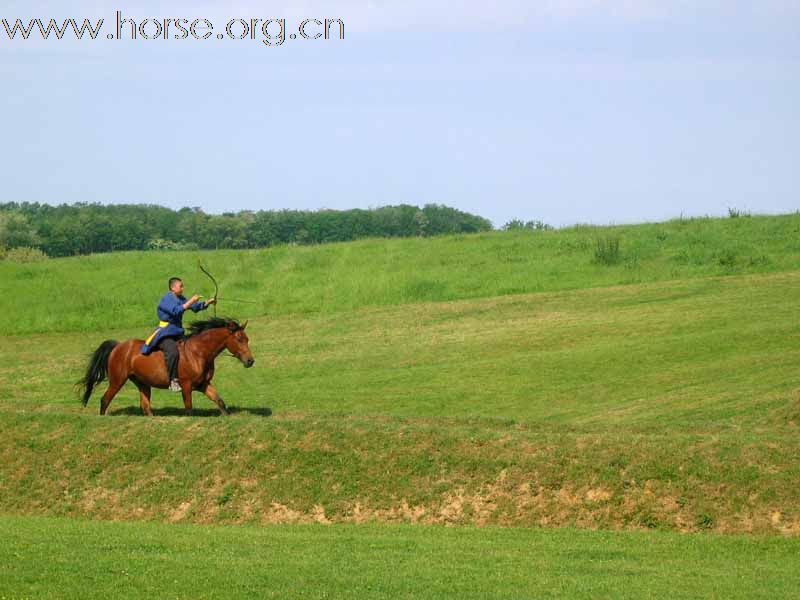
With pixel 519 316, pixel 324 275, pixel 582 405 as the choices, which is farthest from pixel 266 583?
pixel 324 275

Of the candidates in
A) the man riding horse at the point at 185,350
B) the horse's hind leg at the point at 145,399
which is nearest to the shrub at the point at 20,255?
the horse's hind leg at the point at 145,399

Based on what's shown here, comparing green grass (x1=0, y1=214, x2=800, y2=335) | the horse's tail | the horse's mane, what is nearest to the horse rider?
the horse's mane

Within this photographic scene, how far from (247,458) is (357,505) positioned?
197cm

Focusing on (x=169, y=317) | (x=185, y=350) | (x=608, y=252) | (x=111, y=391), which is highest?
(x=608, y=252)

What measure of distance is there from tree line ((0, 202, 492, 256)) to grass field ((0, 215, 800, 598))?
48388 millimetres

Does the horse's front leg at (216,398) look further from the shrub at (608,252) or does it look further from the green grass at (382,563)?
the shrub at (608,252)

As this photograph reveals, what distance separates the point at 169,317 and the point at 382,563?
9741mm

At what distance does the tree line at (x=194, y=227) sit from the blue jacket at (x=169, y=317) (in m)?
62.2

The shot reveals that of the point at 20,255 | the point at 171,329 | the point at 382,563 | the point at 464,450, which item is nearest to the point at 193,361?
the point at 171,329

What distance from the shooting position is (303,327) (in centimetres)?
4069

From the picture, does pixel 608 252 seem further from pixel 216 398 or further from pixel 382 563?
pixel 382 563

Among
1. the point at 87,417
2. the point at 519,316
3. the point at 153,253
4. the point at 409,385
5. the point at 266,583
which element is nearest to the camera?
the point at 266,583

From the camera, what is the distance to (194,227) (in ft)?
329

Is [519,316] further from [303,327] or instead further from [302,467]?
[302,467]
